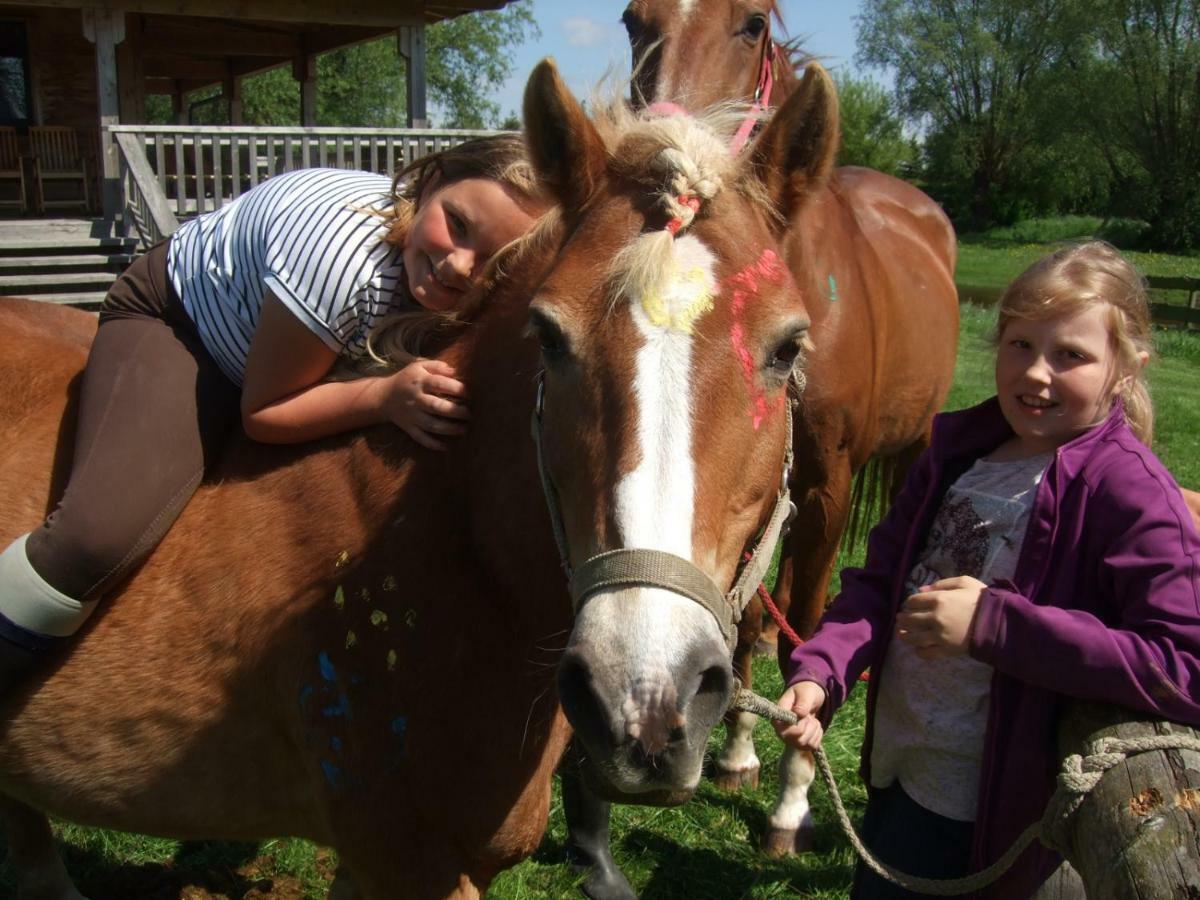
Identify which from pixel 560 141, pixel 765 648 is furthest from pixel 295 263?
pixel 765 648

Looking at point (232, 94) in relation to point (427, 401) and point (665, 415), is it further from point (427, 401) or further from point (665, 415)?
point (665, 415)

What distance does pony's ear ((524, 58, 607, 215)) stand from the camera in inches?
74.8

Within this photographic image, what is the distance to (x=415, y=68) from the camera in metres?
13.7

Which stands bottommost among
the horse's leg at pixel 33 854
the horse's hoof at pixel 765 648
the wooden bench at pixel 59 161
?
the horse's hoof at pixel 765 648

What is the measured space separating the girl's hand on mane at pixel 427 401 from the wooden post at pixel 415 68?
40.0ft

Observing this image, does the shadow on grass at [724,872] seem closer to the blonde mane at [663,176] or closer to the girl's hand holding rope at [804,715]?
the girl's hand holding rope at [804,715]

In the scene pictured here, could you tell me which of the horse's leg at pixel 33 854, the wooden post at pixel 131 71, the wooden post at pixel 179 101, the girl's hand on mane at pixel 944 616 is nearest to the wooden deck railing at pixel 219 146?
the wooden post at pixel 131 71

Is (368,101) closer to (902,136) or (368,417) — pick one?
(902,136)

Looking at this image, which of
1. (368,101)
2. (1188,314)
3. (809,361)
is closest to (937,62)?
(368,101)

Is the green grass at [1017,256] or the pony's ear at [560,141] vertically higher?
the pony's ear at [560,141]

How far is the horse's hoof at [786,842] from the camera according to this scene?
3648 millimetres

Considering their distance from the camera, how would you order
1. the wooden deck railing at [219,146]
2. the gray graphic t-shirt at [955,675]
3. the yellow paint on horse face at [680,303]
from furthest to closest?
the wooden deck railing at [219,146], the gray graphic t-shirt at [955,675], the yellow paint on horse face at [680,303]

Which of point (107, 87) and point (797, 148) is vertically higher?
point (107, 87)

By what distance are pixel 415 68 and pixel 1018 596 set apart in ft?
43.8
